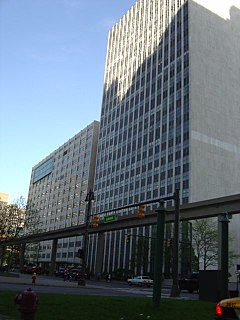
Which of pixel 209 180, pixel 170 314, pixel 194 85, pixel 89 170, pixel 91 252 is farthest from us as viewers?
pixel 89 170

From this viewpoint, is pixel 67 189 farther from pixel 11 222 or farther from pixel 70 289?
pixel 70 289

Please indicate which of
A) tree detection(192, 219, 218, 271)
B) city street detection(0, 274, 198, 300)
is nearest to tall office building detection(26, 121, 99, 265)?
tree detection(192, 219, 218, 271)

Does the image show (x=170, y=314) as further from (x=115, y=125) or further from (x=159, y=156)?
(x=115, y=125)

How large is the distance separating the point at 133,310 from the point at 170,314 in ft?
4.59

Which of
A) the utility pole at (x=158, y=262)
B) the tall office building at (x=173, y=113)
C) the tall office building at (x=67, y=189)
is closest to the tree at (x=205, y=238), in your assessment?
the tall office building at (x=173, y=113)

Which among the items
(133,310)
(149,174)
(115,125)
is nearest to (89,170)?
(115,125)

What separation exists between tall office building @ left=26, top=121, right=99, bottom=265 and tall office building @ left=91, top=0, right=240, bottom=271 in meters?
10.2

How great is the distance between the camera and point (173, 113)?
9906 cm

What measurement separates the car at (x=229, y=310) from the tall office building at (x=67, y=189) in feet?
378

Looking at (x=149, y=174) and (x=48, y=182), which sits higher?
(x=48, y=182)

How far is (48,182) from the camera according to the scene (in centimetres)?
17312

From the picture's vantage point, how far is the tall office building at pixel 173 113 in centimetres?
9256

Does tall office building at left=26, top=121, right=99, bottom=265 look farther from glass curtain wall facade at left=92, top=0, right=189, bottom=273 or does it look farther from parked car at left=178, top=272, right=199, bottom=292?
parked car at left=178, top=272, right=199, bottom=292

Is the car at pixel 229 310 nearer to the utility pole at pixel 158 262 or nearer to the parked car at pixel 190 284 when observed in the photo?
the utility pole at pixel 158 262
